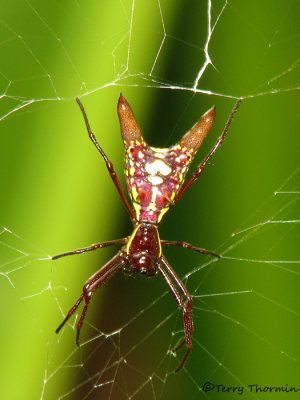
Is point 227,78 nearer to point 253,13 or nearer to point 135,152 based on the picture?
point 253,13

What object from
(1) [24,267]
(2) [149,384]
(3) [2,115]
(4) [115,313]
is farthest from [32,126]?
(2) [149,384]

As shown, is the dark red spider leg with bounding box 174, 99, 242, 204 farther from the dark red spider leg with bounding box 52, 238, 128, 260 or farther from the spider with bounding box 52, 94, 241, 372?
the dark red spider leg with bounding box 52, 238, 128, 260

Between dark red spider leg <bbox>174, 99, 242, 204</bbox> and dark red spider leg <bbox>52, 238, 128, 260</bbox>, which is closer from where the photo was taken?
dark red spider leg <bbox>52, 238, 128, 260</bbox>

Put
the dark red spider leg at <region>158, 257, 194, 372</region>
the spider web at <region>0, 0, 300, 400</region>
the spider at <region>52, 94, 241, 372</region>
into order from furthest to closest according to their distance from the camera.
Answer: the dark red spider leg at <region>158, 257, 194, 372</region> → the spider at <region>52, 94, 241, 372</region> → the spider web at <region>0, 0, 300, 400</region>

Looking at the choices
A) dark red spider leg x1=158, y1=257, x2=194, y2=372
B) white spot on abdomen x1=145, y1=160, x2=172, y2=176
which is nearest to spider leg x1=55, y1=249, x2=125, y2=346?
dark red spider leg x1=158, y1=257, x2=194, y2=372

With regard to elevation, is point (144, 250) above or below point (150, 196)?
below

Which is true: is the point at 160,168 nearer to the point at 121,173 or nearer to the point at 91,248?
the point at 121,173

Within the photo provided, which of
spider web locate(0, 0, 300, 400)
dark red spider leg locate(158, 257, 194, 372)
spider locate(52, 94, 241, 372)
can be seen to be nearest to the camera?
spider web locate(0, 0, 300, 400)

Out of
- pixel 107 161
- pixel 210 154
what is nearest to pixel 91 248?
pixel 107 161
